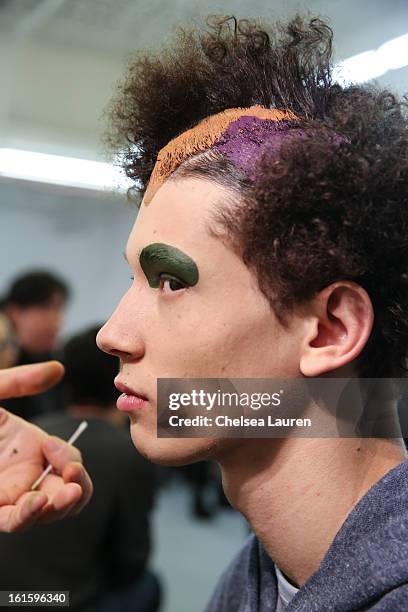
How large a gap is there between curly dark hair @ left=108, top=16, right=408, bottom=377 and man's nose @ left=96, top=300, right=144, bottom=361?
0.15 meters

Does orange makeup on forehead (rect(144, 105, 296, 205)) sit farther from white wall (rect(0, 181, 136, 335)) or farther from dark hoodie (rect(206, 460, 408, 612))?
dark hoodie (rect(206, 460, 408, 612))

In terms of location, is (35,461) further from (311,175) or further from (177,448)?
(311,175)

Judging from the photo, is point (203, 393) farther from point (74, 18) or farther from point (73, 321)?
point (73, 321)

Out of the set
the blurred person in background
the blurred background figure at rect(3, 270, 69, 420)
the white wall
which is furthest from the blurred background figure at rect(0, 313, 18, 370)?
the blurred person in background

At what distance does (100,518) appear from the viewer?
129 cm

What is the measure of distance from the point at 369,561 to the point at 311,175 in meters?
0.40

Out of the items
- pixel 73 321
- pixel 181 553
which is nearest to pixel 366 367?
pixel 73 321

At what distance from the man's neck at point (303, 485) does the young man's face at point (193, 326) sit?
5 centimetres

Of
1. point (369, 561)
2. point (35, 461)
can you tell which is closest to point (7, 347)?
point (35, 461)

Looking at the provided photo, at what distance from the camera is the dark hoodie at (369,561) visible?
67cm

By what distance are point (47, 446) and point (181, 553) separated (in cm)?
142

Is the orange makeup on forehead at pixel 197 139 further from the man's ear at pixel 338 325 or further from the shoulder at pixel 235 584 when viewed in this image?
the shoulder at pixel 235 584

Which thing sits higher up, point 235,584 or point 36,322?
point 36,322

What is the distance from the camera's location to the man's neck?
801 millimetres
